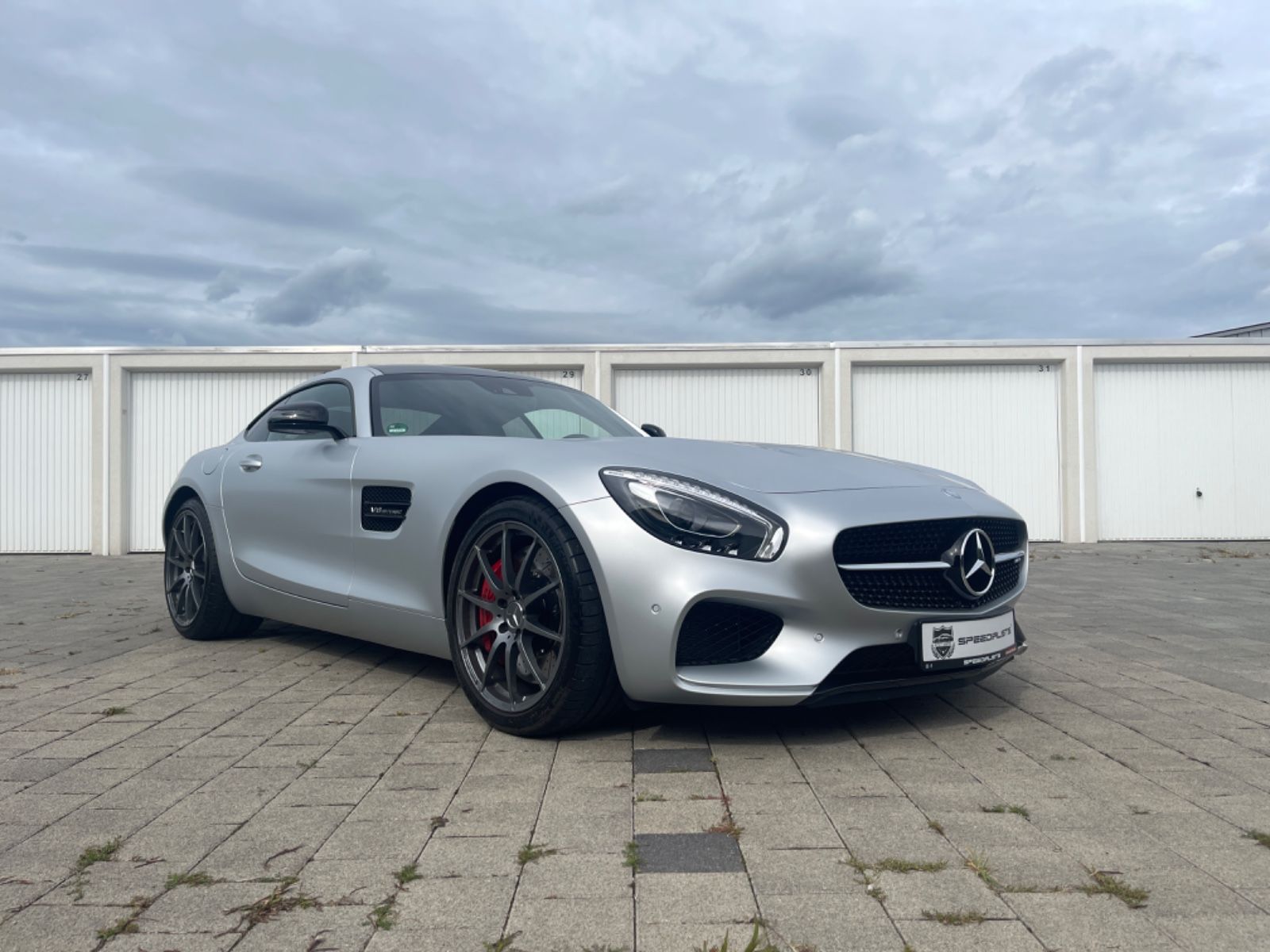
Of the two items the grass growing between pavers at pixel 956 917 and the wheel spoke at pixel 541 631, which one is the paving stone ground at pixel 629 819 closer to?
the grass growing between pavers at pixel 956 917

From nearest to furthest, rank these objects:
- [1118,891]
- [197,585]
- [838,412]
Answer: [1118,891]
[197,585]
[838,412]

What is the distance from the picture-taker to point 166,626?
5.81 metres

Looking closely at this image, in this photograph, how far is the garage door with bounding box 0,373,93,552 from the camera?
13.4 metres

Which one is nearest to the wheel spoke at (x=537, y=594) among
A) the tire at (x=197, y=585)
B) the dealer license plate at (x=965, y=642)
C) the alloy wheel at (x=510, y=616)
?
the alloy wheel at (x=510, y=616)

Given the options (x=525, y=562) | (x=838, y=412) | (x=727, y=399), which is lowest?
(x=525, y=562)

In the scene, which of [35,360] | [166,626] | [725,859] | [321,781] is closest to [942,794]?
[725,859]

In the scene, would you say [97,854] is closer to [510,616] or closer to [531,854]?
[531,854]

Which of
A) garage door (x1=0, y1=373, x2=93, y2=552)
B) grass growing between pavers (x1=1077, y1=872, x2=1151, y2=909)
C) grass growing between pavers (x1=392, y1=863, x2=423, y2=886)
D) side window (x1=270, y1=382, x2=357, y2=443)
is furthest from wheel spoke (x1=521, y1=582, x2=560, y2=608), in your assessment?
garage door (x1=0, y1=373, x2=93, y2=552)

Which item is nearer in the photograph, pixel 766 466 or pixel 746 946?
pixel 746 946

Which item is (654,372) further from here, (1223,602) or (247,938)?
(247,938)

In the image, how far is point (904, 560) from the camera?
293 centimetres

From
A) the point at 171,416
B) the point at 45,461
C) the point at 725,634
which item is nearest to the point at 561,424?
Result: the point at 725,634

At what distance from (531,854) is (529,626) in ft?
3.20

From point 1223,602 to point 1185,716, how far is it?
418cm
